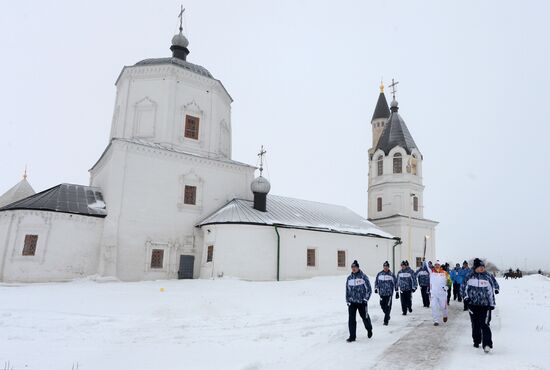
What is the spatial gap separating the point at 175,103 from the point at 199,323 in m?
16.7

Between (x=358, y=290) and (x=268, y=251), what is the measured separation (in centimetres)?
1425

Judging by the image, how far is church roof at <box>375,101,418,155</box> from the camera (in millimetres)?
36531

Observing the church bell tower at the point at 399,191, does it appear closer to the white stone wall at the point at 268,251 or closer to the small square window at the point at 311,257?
the white stone wall at the point at 268,251

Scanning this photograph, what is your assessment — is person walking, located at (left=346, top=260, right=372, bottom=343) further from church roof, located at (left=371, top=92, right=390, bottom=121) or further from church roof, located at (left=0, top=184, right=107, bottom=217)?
church roof, located at (left=371, top=92, right=390, bottom=121)

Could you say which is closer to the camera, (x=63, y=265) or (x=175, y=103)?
(x=63, y=265)

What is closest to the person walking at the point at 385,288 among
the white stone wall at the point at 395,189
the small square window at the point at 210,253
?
the small square window at the point at 210,253

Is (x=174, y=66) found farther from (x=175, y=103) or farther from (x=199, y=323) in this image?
(x=199, y=323)

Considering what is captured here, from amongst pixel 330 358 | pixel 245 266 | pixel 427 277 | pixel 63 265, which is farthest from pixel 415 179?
pixel 330 358

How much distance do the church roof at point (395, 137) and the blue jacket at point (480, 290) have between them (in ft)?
95.8

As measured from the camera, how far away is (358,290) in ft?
29.9

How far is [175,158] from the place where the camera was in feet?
78.1

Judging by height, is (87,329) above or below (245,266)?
below

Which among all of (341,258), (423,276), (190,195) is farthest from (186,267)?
(423,276)

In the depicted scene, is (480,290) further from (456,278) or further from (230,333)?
(456,278)
